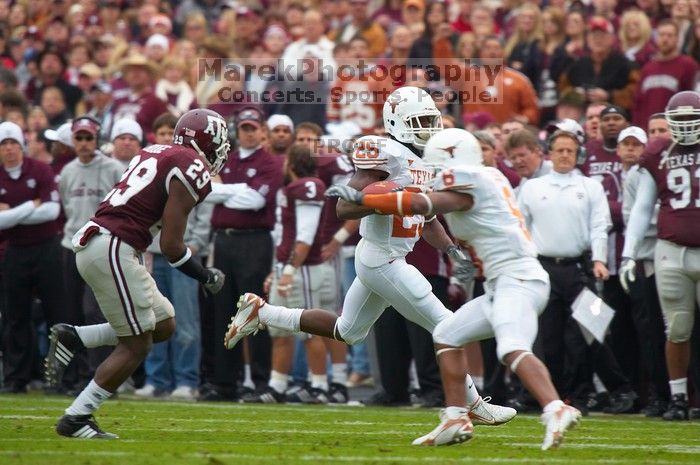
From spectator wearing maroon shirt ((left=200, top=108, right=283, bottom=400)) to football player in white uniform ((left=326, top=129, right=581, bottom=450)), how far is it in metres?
3.80

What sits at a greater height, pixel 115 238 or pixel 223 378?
pixel 115 238

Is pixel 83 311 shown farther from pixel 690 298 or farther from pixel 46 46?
pixel 46 46

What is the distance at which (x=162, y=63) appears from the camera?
47.6 ft

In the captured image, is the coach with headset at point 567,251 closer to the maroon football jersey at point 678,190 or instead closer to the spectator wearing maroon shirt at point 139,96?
the maroon football jersey at point 678,190

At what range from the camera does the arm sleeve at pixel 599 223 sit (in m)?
9.22

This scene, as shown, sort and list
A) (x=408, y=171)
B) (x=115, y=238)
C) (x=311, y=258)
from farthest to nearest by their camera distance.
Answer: (x=311, y=258)
(x=408, y=171)
(x=115, y=238)

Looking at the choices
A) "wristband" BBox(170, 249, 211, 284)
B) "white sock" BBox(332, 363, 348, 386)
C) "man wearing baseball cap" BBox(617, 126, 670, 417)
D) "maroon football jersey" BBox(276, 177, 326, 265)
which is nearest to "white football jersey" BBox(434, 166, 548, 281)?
"wristband" BBox(170, 249, 211, 284)

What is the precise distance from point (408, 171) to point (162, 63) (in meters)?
7.36

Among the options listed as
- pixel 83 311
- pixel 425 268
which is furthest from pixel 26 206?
pixel 425 268

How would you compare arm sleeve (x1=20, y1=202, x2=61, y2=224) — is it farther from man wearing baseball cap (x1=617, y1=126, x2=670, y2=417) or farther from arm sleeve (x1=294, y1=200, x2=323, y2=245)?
man wearing baseball cap (x1=617, y1=126, x2=670, y2=417)

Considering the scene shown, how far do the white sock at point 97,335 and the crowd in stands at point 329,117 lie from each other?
282 centimetres

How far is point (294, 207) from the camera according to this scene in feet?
33.9

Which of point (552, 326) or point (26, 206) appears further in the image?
point (26, 206)

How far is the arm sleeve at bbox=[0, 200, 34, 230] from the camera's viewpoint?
424 inches
